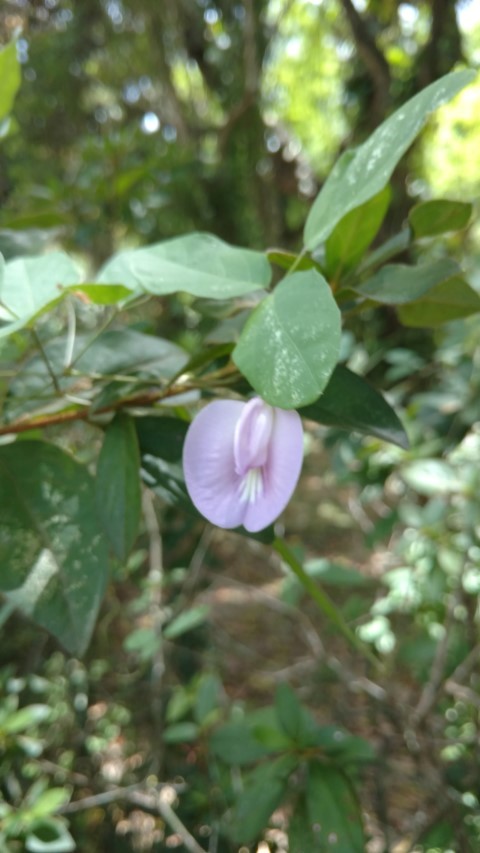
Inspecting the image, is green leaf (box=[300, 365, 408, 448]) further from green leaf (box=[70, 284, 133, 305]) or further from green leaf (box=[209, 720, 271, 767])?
green leaf (box=[209, 720, 271, 767])

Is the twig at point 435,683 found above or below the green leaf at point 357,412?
below

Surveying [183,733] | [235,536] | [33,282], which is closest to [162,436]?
[33,282]

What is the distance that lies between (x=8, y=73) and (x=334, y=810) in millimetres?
750

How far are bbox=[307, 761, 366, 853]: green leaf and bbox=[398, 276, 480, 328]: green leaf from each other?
480 mm

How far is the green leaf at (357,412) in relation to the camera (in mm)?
437

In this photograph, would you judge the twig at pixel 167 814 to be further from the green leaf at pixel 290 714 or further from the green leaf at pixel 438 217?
the green leaf at pixel 438 217

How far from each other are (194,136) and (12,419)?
2225 millimetres

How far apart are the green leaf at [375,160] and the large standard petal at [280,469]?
11 cm

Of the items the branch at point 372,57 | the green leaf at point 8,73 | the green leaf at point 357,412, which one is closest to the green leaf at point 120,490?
the green leaf at point 357,412

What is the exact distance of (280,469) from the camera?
40 cm

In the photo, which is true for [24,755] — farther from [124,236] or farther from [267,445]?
[124,236]

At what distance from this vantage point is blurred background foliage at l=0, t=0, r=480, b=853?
0.92m

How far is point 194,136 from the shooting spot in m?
2.53

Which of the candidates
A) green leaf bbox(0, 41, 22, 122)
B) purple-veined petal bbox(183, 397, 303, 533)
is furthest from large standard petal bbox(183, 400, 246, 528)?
green leaf bbox(0, 41, 22, 122)
